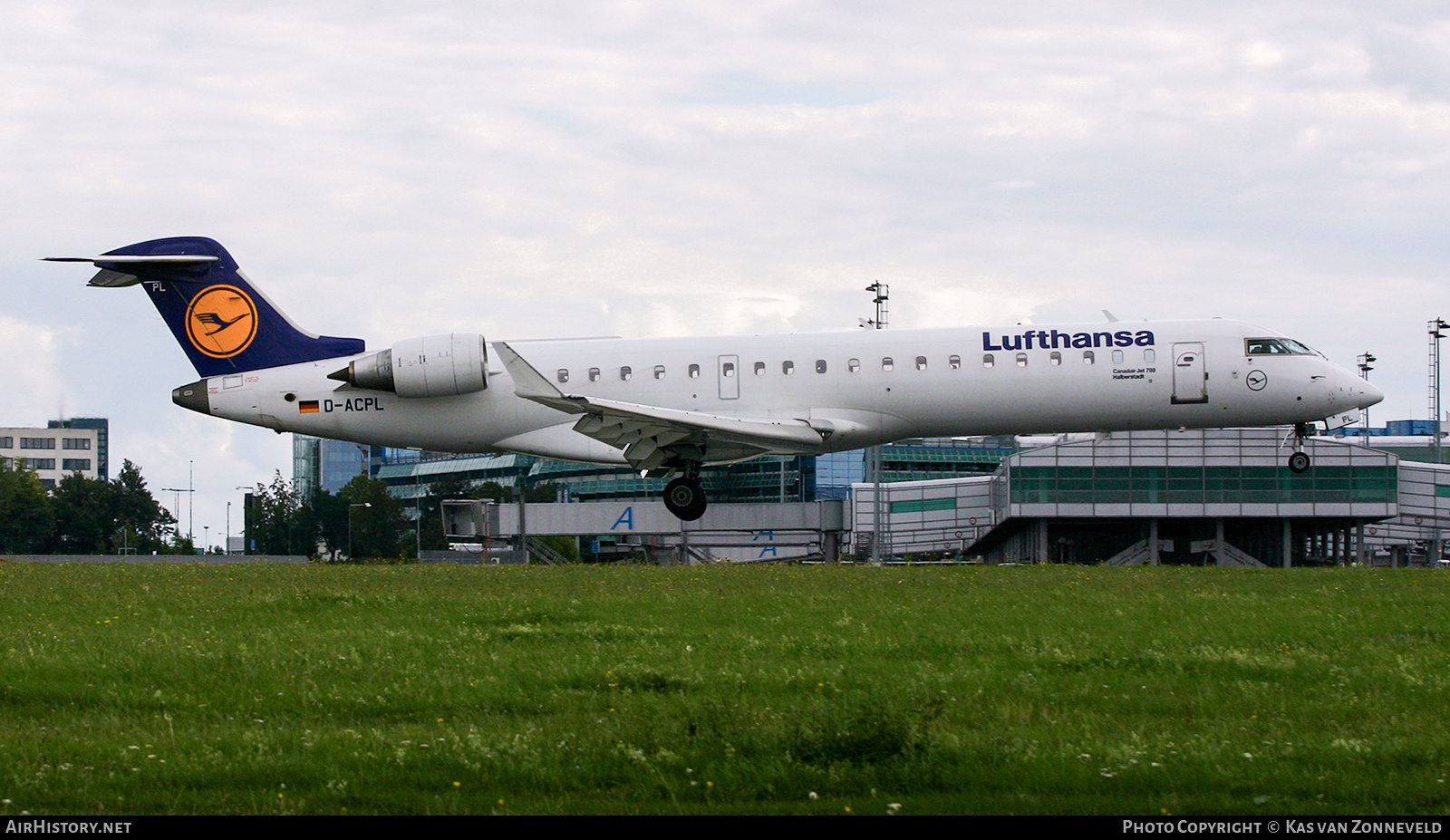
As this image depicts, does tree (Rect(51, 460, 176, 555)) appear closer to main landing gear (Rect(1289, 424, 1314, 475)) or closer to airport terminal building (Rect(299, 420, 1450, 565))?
airport terminal building (Rect(299, 420, 1450, 565))

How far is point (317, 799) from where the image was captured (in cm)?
850

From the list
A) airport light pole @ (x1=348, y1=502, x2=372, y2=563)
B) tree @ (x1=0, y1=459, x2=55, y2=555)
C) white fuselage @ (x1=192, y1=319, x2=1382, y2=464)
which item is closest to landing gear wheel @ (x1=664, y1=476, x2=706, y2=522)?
white fuselage @ (x1=192, y1=319, x2=1382, y2=464)

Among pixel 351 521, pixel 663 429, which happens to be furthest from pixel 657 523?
pixel 351 521

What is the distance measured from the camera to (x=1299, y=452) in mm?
29500

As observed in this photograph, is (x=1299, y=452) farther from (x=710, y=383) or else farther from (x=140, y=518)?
(x=140, y=518)

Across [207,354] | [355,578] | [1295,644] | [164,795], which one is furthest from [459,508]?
[164,795]

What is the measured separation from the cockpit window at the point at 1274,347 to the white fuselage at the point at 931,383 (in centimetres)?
13

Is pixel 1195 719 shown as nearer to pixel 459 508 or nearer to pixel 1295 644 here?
pixel 1295 644

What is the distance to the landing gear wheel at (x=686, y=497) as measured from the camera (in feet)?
95.2

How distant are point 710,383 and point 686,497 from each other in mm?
2262

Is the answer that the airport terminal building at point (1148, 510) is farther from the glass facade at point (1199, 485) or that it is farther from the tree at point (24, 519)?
the tree at point (24, 519)
